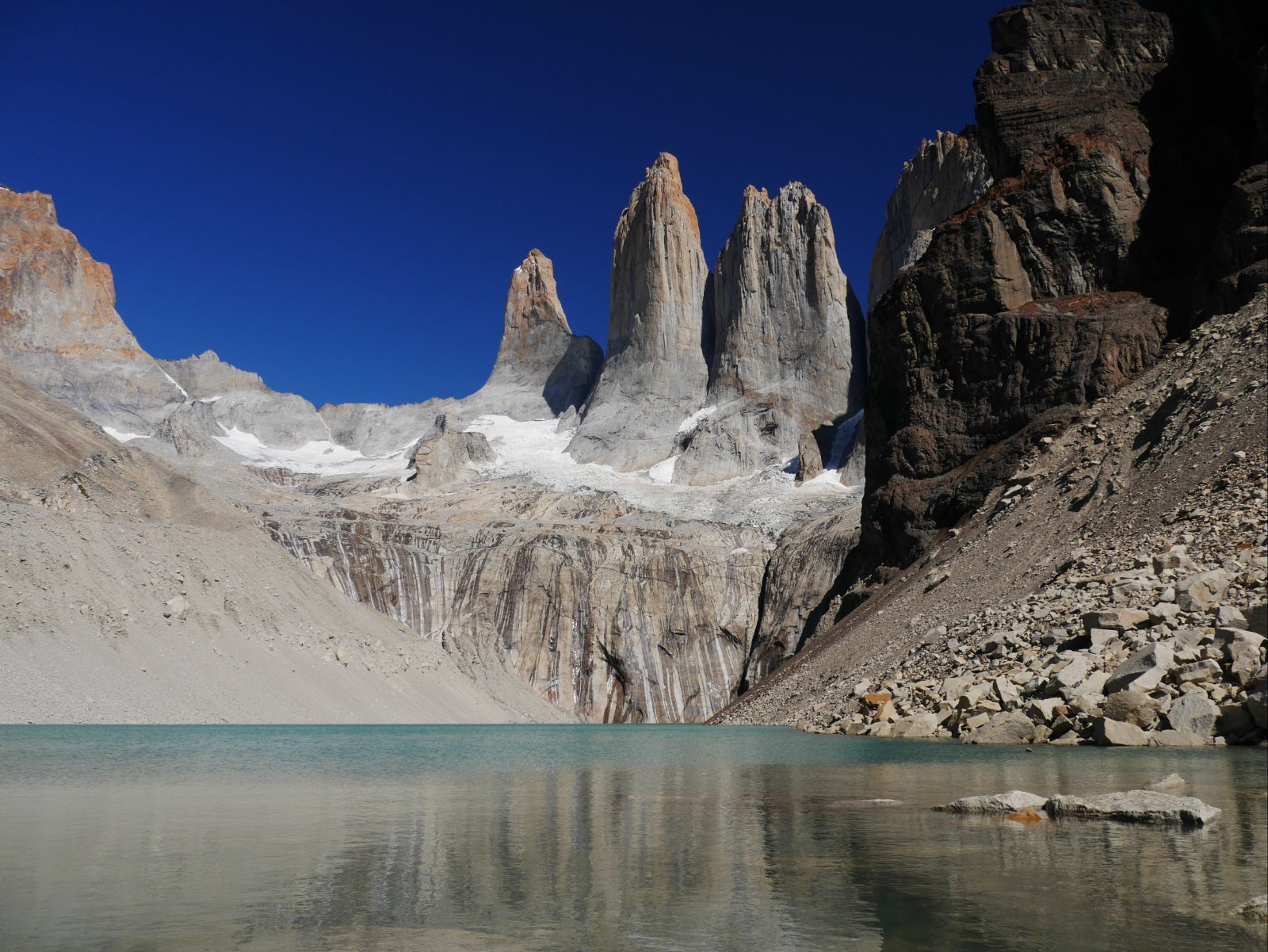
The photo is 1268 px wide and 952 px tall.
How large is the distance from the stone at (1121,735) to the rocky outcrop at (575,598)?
67.0 metres

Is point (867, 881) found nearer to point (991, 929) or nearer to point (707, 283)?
point (991, 929)

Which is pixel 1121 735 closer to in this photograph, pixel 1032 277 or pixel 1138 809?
pixel 1138 809

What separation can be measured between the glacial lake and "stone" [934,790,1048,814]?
46cm

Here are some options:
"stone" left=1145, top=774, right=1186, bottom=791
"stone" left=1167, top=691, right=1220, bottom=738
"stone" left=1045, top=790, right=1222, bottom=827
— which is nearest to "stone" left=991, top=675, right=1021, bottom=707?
"stone" left=1167, top=691, right=1220, bottom=738

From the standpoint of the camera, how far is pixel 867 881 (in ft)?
26.7

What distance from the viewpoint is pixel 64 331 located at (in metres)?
192

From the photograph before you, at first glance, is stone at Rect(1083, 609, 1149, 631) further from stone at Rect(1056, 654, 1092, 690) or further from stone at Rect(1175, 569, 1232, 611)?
stone at Rect(1056, 654, 1092, 690)

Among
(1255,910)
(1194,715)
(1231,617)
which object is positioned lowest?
(1255,910)

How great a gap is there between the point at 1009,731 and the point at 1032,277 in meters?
36.0

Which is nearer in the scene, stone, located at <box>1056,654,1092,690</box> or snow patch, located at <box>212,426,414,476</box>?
stone, located at <box>1056,654,1092,690</box>

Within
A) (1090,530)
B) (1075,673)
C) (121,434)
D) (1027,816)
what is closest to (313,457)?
(121,434)

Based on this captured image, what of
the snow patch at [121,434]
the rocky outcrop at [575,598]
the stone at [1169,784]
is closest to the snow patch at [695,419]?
the rocky outcrop at [575,598]

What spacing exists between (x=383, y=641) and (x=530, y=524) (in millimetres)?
43068

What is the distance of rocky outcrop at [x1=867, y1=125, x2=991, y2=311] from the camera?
353ft
